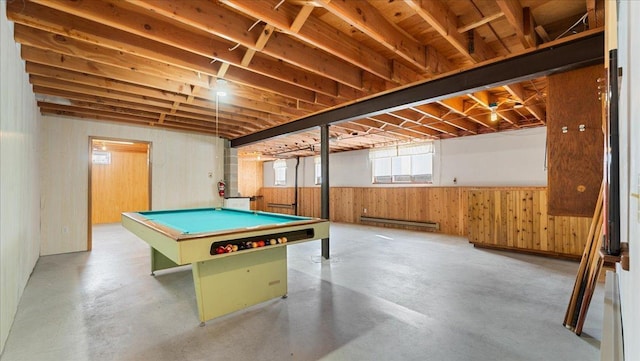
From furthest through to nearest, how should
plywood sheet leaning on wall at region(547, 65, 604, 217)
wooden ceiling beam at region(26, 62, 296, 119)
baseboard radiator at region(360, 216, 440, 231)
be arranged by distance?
baseboard radiator at region(360, 216, 440, 231)
wooden ceiling beam at region(26, 62, 296, 119)
plywood sheet leaning on wall at region(547, 65, 604, 217)

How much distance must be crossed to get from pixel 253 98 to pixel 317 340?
3.22 meters

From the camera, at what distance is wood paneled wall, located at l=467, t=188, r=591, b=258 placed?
4.39 m

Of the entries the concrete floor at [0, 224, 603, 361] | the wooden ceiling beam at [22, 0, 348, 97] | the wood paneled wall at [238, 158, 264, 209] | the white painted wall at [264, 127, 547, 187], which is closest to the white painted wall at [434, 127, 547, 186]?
the white painted wall at [264, 127, 547, 187]

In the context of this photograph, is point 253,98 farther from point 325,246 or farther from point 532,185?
point 532,185

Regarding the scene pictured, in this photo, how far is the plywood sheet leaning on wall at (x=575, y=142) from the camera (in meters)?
2.27

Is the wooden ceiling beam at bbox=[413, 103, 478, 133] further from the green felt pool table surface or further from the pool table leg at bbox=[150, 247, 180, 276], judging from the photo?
the pool table leg at bbox=[150, 247, 180, 276]

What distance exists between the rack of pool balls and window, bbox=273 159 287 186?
360 inches

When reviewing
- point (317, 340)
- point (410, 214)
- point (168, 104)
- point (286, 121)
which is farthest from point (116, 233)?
point (410, 214)

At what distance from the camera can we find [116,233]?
22.1 ft

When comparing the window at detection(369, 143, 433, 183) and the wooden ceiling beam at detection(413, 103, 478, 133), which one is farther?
the window at detection(369, 143, 433, 183)

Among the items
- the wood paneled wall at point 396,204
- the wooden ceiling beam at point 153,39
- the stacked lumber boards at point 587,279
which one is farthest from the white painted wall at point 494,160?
the wooden ceiling beam at point 153,39

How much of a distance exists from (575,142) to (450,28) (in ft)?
4.77

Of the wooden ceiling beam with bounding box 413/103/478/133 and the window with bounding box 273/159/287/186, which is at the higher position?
the wooden ceiling beam with bounding box 413/103/478/133

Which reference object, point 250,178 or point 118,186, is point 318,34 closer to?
point 118,186
